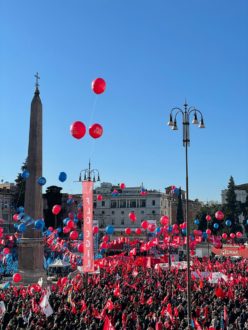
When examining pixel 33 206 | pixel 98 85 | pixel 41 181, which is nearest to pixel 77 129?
pixel 98 85

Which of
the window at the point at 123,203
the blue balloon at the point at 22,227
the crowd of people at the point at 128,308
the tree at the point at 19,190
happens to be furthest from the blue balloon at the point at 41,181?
the window at the point at 123,203

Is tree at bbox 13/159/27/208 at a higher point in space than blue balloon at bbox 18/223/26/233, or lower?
higher

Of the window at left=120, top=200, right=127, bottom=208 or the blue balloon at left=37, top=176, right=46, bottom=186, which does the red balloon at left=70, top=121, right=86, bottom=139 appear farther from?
the window at left=120, top=200, right=127, bottom=208

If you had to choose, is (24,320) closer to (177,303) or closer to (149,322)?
(149,322)

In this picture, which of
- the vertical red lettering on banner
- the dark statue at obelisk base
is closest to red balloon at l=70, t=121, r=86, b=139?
the vertical red lettering on banner

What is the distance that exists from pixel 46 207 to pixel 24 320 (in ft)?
204

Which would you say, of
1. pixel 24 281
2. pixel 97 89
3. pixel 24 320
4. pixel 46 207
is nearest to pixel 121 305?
pixel 24 320

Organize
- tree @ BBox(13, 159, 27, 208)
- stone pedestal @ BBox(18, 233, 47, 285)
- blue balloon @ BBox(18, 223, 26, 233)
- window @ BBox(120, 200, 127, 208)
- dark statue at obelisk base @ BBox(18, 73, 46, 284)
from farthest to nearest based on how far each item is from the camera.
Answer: window @ BBox(120, 200, 127, 208)
tree @ BBox(13, 159, 27, 208)
stone pedestal @ BBox(18, 233, 47, 285)
dark statue at obelisk base @ BBox(18, 73, 46, 284)
blue balloon @ BBox(18, 223, 26, 233)

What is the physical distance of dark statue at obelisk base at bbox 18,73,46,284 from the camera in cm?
2959

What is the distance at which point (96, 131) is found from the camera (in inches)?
662

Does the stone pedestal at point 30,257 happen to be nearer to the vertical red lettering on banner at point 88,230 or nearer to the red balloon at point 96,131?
the vertical red lettering on banner at point 88,230

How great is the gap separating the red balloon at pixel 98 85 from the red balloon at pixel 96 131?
143 centimetres

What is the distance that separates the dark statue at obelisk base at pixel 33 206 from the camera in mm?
29594

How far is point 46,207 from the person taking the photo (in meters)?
77.1
